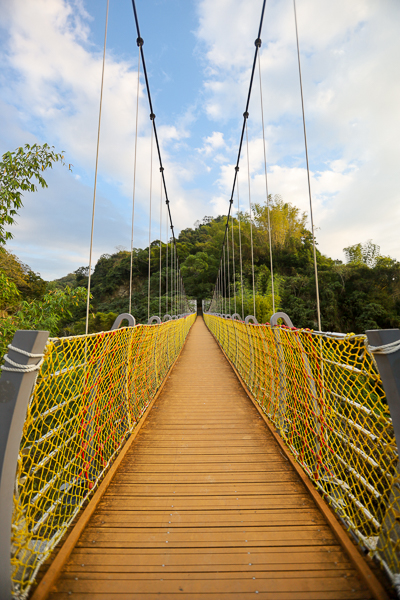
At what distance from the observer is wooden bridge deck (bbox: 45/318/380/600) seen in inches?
33.1

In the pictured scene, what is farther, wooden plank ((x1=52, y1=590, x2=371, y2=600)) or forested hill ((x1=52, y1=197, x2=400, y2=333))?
forested hill ((x1=52, y1=197, x2=400, y2=333))

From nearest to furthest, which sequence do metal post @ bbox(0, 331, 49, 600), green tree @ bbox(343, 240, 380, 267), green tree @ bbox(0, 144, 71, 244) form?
metal post @ bbox(0, 331, 49, 600)
green tree @ bbox(0, 144, 71, 244)
green tree @ bbox(343, 240, 380, 267)

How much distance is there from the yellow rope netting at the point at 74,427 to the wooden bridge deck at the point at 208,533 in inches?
4.7

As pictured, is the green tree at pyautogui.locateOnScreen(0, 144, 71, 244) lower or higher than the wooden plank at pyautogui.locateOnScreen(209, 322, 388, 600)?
higher

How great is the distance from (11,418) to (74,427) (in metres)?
0.66

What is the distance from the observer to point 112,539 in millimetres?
1012

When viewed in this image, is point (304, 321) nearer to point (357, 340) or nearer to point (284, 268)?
point (284, 268)

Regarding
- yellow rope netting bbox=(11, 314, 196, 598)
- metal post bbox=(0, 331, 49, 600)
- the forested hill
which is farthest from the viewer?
the forested hill

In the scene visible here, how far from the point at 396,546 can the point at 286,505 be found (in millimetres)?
472

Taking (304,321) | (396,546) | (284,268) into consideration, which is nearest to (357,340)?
(396,546)

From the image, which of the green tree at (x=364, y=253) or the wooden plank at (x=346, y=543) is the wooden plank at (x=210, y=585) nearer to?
the wooden plank at (x=346, y=543)

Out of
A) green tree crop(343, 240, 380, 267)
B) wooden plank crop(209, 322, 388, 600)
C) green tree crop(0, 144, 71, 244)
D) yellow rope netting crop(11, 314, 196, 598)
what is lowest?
wooden plank crop(209, 322, 388, 600)

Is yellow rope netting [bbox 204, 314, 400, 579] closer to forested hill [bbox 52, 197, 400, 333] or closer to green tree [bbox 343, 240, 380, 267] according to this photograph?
forested hill [bbox 52, 197, 400, 333]

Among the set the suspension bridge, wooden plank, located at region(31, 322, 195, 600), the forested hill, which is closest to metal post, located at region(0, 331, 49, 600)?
the suspension bridge
